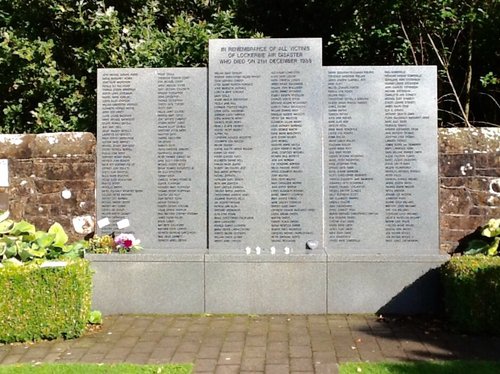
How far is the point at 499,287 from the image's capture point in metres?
5.43

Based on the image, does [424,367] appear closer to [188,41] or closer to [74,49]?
[188,41]

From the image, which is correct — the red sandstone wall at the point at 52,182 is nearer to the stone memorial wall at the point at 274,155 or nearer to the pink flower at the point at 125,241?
the stone memorial wall at the point at 274,155

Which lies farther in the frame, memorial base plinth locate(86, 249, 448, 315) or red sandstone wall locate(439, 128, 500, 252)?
red sandstone wall locate(439, 128, 500, 252)

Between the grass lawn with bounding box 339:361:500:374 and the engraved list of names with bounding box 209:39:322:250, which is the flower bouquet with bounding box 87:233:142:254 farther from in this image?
the grass lawn with bounding box 339:361:500:374

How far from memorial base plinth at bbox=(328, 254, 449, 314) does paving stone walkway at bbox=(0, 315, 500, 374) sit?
0.17m

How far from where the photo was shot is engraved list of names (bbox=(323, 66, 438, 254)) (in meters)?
6.70

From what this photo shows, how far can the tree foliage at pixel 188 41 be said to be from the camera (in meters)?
8.27

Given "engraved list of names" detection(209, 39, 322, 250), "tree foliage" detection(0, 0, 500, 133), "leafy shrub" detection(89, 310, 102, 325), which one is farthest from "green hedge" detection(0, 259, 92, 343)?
"tree foliage" detection(0, 0, 500, 133)

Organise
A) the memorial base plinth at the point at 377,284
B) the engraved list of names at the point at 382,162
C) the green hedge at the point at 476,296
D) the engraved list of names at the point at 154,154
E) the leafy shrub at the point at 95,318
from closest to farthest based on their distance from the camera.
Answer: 1. the green hedge at the point at 476,296
2. the leafy shrub at the point at 95,318
3. the memorial base plinth at the point at 377,284
4. the engraved list of names at the point at 382,162
5. the engraved list of names at the point at 154,154

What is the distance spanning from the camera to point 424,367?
15.0 feet

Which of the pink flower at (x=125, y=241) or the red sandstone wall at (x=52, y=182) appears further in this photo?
the red sandstone wall at (x=52, y=182)

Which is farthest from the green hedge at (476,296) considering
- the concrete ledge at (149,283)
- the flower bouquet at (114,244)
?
the flower bouquet at (114,244)

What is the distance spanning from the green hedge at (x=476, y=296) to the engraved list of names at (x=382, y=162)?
1069mm

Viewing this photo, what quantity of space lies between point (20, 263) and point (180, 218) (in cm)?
184
